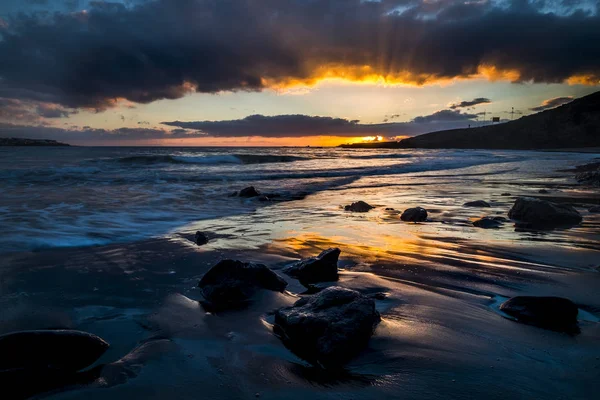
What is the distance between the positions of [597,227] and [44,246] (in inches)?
317

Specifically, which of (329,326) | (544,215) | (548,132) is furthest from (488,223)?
(548,132)

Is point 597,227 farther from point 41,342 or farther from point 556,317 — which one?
point 41,342

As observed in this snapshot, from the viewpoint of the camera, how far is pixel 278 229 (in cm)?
593

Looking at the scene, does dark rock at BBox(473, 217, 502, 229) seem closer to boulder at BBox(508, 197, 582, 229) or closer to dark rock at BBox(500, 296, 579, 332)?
boulder at BBox(508, 197, 582, 229)

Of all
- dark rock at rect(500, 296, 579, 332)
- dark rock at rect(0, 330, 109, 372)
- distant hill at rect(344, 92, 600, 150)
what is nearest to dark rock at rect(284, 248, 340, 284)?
dark rock at rect(500, 296, 579, 332)

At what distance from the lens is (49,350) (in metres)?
1.97

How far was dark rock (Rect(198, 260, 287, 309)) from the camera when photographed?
2947mm

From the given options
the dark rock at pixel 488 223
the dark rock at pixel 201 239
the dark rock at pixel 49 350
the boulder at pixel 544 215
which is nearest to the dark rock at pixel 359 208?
the dark rock at pixel 488 223

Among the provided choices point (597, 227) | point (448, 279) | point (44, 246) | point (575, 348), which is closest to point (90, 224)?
point (44, 246)

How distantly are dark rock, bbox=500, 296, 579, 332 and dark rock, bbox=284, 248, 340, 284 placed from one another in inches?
59.9

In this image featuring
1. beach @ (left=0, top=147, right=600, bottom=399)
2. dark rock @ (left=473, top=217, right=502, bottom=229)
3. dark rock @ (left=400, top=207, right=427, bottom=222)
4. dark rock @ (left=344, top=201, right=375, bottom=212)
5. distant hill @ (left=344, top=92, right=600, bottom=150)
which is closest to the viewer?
beach @ (left=0, top=147, right=600, bottom=399)

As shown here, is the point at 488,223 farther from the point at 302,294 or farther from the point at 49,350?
the point at 49,350

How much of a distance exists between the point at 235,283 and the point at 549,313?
2.31m

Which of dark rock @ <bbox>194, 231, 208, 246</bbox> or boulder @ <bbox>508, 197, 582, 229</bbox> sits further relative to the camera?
boulder @ <bbox>508, 197, 582, 229</bbox>
